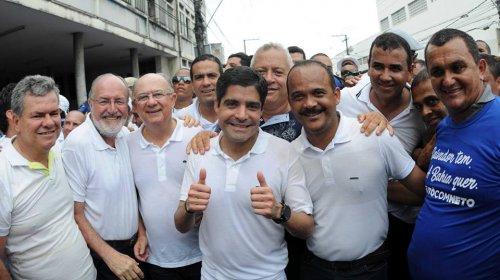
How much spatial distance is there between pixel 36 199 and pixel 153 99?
1098mm

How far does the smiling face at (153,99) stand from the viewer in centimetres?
283

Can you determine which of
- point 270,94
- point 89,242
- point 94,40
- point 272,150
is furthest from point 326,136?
point 94,40

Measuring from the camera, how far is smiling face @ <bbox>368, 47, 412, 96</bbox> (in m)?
2.80

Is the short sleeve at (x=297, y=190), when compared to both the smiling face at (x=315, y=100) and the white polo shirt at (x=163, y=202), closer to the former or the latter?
the smiling face at (x=315, y=100)

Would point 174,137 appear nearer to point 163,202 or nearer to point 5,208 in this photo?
point 163,202

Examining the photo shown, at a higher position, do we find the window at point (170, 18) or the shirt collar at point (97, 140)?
the window at point (170, 18)

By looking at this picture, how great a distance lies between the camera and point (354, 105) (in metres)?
3.12

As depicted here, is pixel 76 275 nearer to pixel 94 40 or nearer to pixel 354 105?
pixel 354 105

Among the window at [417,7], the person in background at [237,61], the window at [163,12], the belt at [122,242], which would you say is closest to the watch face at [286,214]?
the belt at [122,242]

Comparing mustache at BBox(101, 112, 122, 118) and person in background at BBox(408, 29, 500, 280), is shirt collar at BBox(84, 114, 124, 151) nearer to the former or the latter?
mustache at BBox(101, 112, 122, 118)

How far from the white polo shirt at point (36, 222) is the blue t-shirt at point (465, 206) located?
95.7 inches

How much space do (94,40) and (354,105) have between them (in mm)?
13245

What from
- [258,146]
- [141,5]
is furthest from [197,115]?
[141,5]

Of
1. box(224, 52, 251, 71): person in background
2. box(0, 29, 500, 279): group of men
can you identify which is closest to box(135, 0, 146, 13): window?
box(224, 52, 251, 71): person in background
